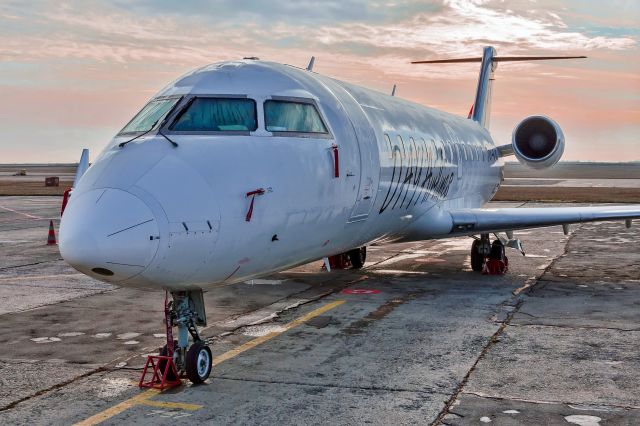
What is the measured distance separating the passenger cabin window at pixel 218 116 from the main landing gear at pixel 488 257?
9204 mm

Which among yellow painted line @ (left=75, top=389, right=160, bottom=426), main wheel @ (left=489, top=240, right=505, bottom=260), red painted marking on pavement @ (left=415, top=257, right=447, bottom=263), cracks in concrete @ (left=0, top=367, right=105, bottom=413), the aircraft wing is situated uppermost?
the aircraft wing

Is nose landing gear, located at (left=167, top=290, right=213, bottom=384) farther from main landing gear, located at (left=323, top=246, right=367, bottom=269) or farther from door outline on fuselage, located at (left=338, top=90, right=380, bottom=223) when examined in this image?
main landing gear, located at (left=323, top=246, right=367, bottom=269)

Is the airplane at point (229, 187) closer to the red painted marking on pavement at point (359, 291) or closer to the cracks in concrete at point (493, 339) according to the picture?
the red painted marking on pavement at point (359, 291)

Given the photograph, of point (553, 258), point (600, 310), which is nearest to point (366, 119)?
point (600, 310)

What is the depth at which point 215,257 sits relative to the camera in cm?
675

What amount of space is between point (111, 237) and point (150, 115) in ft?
7.24

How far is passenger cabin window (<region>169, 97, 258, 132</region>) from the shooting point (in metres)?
7.50

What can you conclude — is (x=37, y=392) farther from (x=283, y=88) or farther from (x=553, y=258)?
(x=553, y=258)

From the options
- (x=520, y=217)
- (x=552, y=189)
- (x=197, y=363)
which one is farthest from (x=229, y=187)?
(x=552, y=189)

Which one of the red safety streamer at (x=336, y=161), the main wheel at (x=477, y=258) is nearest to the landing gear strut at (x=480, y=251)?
the main wheel at (x=477, y=258)

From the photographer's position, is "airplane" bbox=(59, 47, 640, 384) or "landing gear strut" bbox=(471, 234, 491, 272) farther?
"landing gear strut" bbox=(471, 234, 491, 272)

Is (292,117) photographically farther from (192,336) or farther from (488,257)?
(488,257)

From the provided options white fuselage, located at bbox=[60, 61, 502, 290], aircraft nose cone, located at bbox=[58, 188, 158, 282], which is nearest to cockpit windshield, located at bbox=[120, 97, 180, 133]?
white fuselage, located at bbox=[60, 61, 502, 290]

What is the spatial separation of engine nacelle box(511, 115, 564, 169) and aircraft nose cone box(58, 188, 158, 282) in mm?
13293
